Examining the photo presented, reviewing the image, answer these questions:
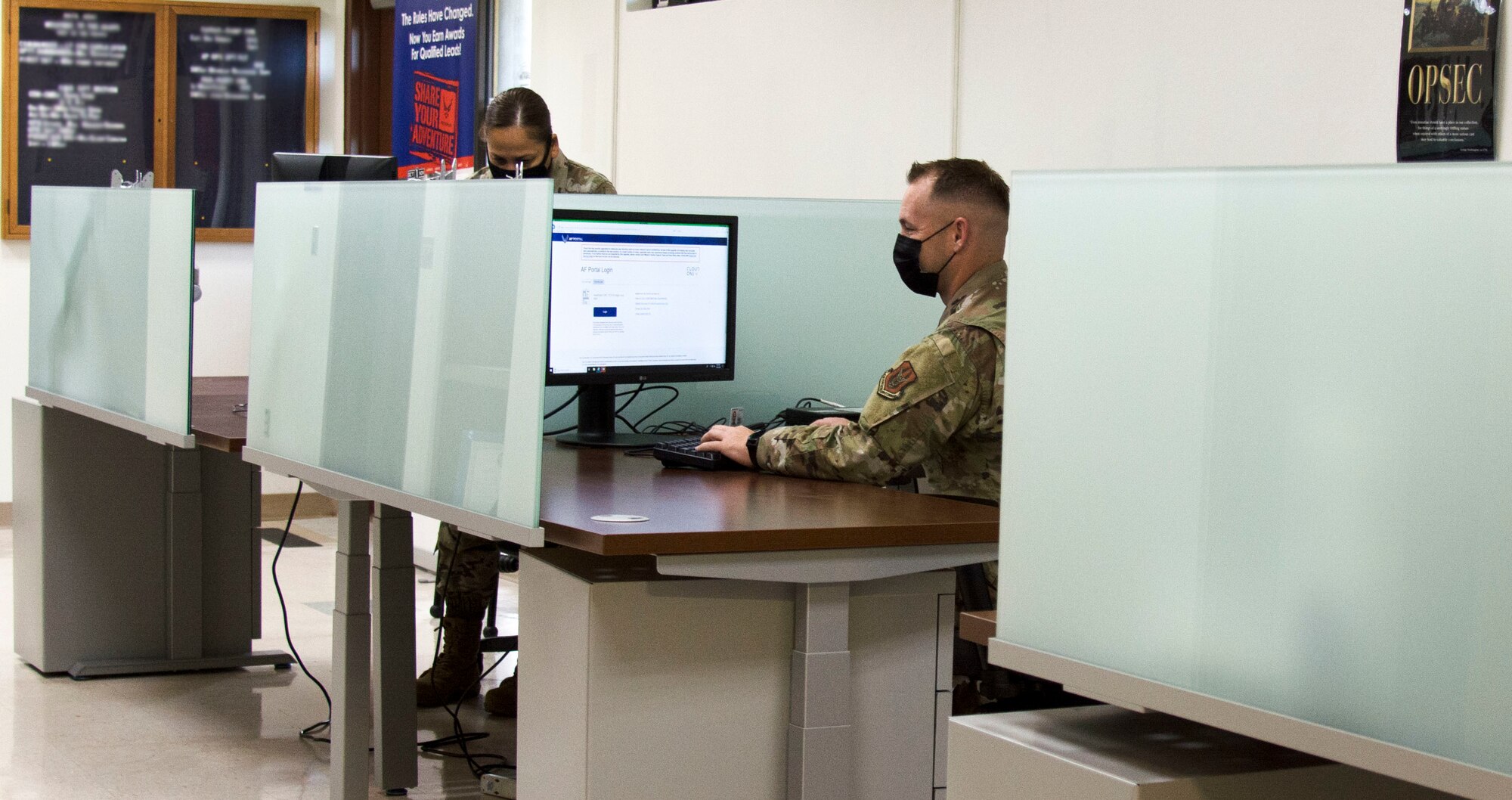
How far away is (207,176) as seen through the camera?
6.25 meters

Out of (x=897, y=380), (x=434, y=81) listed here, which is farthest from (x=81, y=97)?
(x=897, y=380)

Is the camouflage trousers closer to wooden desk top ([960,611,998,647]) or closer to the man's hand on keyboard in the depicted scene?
the man's hand on keyboard

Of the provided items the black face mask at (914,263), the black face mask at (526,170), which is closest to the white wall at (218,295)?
the black face mask at (526,170)

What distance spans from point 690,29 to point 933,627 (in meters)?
2.83

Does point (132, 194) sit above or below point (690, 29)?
below

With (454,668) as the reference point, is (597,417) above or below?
above

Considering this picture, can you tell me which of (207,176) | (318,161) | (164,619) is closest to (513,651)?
(164,619)

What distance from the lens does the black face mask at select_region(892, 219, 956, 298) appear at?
245cm

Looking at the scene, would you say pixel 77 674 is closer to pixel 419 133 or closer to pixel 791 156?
pixel 791 156

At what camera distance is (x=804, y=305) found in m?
3.10

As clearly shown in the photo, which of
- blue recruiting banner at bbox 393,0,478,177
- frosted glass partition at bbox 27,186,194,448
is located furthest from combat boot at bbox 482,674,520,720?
blue recruiting banner at bbox 393,0,478,177

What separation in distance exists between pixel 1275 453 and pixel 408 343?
131 centimetres

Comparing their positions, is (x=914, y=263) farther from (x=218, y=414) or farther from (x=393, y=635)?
(x=218, y=414)

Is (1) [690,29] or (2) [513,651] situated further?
(1) [690,29]
